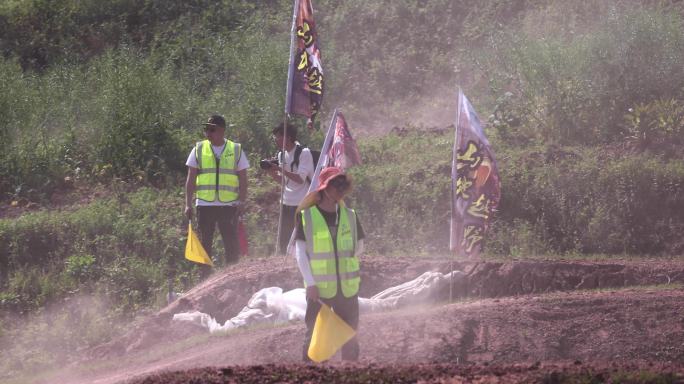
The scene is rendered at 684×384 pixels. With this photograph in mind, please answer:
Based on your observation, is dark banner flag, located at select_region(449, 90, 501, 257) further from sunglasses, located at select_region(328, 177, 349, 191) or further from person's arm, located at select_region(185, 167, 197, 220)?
person's arm, located at select_region(185, 167, 197, 220)

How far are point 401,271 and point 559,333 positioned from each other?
2640 mm

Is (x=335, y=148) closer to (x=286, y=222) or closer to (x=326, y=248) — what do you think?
(x=286, y=222)

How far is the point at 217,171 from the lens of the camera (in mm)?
10930

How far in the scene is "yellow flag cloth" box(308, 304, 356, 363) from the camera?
7117mm

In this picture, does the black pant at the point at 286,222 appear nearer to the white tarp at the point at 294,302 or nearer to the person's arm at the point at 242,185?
the person's arm at the point at 242,185

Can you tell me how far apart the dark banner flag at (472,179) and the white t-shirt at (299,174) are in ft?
6.82

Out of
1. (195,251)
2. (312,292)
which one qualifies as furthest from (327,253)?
(195,251)

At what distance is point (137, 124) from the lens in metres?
15.6

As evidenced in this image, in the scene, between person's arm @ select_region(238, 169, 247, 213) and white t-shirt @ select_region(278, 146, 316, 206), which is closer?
white t-shirt @ select_region(278, 146, 316, 206)

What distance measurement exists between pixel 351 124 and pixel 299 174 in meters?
8.63

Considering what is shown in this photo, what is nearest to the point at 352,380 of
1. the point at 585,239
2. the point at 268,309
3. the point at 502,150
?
the point at 268,309

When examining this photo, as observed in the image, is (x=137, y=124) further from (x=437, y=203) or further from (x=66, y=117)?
(x=437, y=203)

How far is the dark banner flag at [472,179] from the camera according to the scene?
888 centimetres

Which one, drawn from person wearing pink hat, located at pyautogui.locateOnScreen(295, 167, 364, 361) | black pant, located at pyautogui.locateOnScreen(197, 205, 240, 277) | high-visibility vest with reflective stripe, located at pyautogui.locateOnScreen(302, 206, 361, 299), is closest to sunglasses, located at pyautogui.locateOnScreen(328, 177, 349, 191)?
person wearing pink hat, located at pyautogui.locateOnScreen(295, 167, 364, 361)
